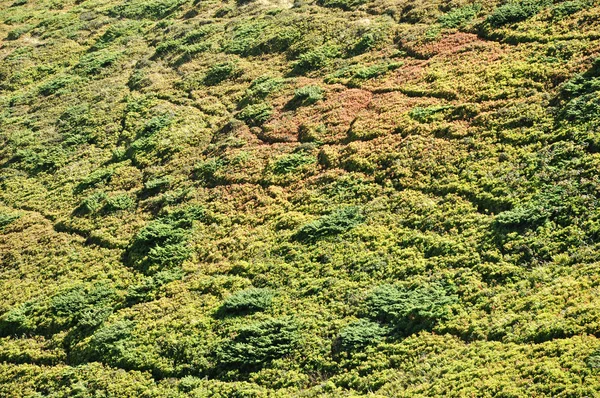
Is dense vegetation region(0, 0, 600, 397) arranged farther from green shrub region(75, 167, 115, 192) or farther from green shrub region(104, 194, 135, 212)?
green shrub region(75, 167, 115, 192)

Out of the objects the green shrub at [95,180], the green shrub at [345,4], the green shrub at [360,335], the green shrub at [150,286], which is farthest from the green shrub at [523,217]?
the green shrub at [345,4]

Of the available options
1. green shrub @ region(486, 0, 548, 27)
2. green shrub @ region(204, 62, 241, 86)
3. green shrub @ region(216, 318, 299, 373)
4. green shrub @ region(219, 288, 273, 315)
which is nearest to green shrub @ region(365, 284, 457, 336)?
green shrub @ region(216, 318, 299, 373)

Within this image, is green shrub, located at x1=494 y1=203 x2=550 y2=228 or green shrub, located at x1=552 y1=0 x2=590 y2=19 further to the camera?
green shrub, located at x1=552 y1=0 x2=590 y2=19

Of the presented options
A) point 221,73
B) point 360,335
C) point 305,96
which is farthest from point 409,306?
point 221,73

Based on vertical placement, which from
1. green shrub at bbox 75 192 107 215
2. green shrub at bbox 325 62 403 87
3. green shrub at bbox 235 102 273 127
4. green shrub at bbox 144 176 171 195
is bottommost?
green shrub at bbox 75 192 107 215

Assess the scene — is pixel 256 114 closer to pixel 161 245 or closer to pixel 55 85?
pixel 161 245

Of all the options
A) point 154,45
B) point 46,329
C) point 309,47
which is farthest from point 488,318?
point 154,45

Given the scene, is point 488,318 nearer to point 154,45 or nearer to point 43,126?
point 43,126
